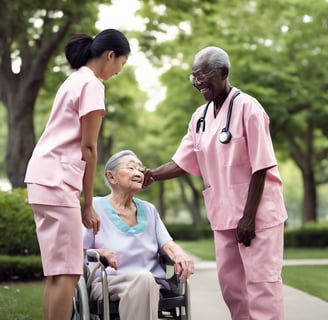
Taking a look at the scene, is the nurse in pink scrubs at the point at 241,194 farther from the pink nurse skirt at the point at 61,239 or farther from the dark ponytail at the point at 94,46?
the pink nurse skirt at the point at 61,239

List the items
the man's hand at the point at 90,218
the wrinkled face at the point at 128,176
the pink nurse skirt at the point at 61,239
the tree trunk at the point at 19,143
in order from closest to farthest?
1. the pink nurse skirt at the point at 61,239
2. the man's hand at the point at 90,218
3. the wrinkled face at the point at 128,176
4. the tree trunk at the point at 19,143

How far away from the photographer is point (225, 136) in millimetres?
3994

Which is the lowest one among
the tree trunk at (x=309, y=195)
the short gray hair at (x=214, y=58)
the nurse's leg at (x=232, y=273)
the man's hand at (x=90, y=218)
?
the tree trunk at (x=309, y=195)

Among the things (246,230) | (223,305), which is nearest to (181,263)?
(246,230)

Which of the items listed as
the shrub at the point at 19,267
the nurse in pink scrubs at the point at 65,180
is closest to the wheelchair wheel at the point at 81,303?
the nurse in pink scrubs at the point at 65,180

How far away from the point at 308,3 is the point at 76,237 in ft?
68.5

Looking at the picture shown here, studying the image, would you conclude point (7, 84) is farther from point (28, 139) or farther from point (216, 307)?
point (216, 307)

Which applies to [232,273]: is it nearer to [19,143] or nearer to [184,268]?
[184,268]

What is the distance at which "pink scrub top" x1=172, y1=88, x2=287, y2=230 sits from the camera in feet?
13.0

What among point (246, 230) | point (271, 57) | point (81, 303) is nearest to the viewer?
point (246, 230)

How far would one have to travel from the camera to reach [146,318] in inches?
159

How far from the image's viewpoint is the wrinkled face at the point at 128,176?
4.54 meters

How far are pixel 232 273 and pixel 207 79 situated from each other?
979 millimetres

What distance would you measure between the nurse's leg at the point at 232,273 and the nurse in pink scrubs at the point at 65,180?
807 mm
